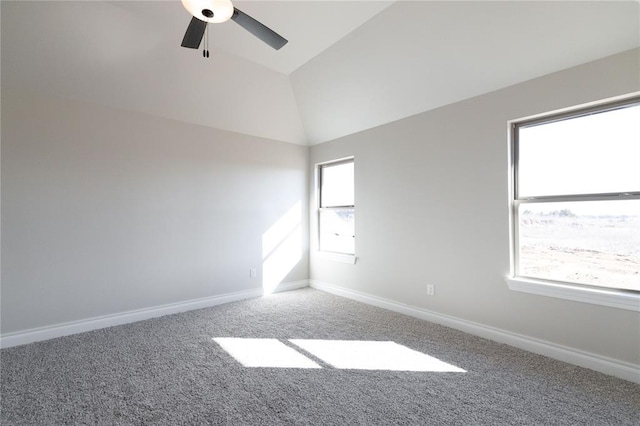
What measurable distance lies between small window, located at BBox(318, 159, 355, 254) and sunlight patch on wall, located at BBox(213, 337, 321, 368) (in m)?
2.04

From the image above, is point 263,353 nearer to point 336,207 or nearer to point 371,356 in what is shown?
point 371,356

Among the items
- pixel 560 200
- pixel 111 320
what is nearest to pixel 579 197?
pixel 560 200

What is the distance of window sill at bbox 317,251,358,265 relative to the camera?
13.7 feet

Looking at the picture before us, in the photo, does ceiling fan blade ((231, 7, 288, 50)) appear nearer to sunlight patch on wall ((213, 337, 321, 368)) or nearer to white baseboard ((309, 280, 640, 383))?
sunlight patch on wall ((213, 337, 321, 368))

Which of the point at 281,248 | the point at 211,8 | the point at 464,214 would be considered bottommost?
the point at 281,248

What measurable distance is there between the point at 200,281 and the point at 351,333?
2.09 metres

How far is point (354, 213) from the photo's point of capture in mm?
4188

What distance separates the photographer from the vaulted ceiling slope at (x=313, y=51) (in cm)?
223

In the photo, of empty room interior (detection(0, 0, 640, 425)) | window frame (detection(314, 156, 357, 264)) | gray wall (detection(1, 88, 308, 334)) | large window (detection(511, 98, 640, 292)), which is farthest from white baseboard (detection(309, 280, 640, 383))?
gray wall (detection(1, 88, 308, 334))

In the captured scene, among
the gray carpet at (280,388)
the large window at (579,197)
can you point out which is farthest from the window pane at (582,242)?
the gray carpet at (280,388)

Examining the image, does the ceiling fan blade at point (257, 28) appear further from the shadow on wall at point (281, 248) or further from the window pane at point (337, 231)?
the shadow on wall at point (281, 248)

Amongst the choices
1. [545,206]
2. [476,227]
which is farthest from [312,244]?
[545,206]

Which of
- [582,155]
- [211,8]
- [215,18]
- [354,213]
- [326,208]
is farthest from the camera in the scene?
[326,208]

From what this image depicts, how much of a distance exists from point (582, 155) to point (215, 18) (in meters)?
3.00
